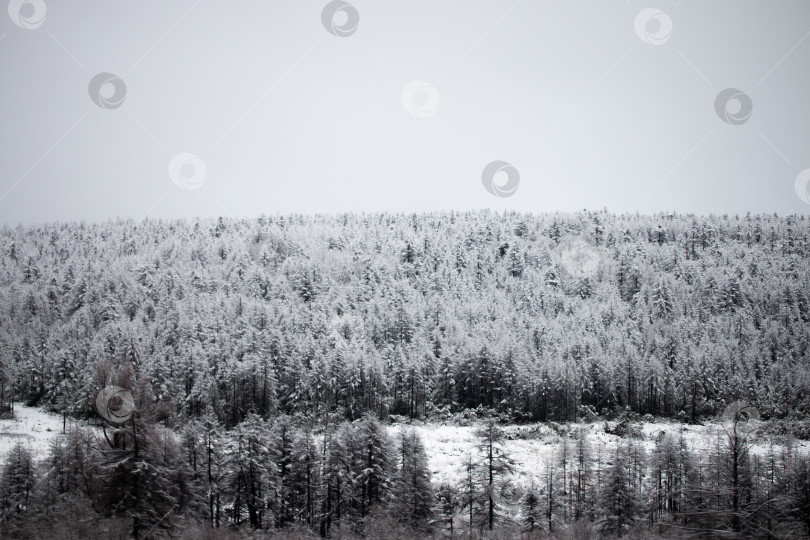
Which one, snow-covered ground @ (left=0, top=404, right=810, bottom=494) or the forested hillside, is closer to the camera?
snow-covered ground @ (left=0, top=404, right=810, bottom=494)

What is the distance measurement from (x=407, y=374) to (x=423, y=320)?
3035cm

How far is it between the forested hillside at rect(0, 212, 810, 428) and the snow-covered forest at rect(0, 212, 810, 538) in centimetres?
62

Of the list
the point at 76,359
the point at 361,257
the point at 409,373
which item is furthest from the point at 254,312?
the point at 361,257

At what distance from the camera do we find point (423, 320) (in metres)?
106

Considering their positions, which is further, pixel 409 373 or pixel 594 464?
pixel 409 373

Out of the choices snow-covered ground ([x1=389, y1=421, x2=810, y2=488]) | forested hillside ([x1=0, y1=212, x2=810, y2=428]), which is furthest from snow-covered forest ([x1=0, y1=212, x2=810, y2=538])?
snow-covered ground ([x1=389, y1=421, x2=810, y2=488])

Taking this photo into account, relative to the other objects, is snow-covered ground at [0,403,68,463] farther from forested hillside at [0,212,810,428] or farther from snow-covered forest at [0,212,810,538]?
snow-covered forest at [0,212,810,538]

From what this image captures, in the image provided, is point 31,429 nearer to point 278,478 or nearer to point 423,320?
point 278,478

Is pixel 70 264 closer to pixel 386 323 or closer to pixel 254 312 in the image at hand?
pixel 254 312

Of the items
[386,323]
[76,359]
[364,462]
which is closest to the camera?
[364,462]

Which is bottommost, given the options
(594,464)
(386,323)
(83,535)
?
(594,464)

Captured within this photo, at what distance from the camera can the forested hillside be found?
241 feet

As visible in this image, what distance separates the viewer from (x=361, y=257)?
164500 millimetres

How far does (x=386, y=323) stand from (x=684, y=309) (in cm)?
7551
